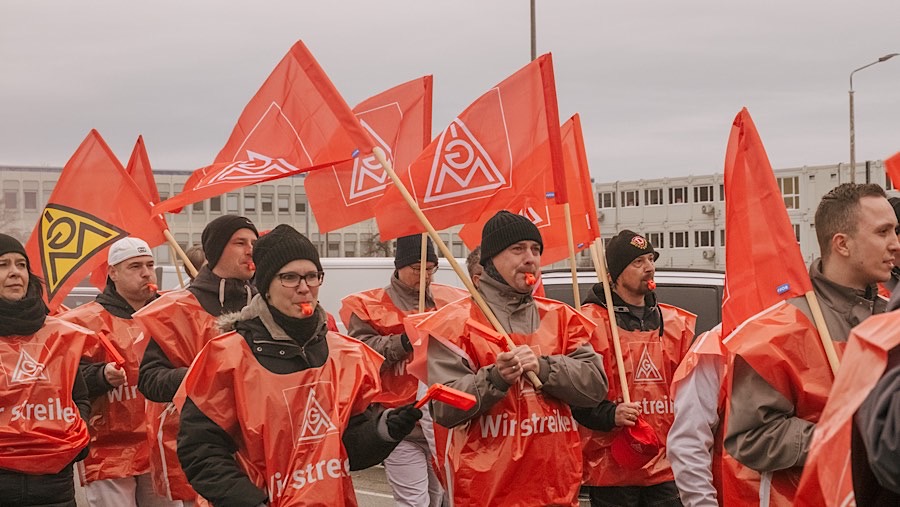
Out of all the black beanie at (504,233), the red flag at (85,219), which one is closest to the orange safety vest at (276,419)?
the black beanie at (504,233)

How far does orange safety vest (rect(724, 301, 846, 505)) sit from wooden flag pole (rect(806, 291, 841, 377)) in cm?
3

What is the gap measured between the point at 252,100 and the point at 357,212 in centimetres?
99

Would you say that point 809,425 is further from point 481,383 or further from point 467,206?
point 467,206

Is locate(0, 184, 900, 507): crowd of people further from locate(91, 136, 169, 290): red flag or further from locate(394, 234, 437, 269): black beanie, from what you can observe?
locate(91, 136, 169, 290): red flag

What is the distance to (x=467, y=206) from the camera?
672cm

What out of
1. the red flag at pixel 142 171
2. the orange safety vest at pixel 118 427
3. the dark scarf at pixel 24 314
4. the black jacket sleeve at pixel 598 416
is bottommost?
the orange safety vest at pixel 118 427

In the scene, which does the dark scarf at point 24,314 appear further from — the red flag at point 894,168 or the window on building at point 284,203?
the window on building at point 284,203

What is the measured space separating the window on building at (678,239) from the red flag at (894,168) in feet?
224

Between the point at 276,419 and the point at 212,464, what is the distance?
31 cm

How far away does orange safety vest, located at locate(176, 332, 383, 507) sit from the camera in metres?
5.00

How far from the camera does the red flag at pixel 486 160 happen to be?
672 cm

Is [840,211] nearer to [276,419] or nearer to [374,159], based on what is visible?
[276,419]

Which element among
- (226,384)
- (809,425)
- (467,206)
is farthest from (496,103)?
(809,425)

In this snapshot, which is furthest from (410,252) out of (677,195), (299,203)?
(299,203)
